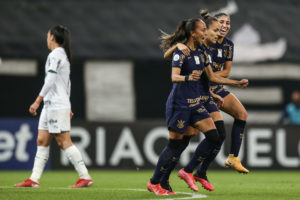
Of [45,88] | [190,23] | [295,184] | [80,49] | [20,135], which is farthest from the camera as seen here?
[80,49]

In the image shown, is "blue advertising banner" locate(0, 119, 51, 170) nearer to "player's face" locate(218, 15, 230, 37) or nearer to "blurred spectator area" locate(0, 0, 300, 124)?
"blurred spectator area" locate(0, 0, 300, 124)

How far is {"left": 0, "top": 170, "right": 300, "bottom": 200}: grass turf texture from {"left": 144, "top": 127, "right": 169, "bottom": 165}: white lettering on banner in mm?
991

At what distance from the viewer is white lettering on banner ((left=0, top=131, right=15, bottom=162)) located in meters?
15.8

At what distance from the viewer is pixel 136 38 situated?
2008cm

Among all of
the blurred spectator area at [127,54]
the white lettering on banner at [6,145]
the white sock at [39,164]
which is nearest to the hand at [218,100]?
the white sock at [39,164]

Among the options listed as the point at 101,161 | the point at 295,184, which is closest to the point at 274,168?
the point at 101,161

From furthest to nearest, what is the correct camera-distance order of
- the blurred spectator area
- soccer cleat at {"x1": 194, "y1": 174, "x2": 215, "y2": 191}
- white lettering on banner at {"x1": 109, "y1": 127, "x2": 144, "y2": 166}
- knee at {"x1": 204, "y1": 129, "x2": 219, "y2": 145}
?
the blurred spectator area → white lettering on banner at {"x1": 109, "y1": 127, "x2": 144, "y2": 166} → soccer cleat at {"x1": 194, "y1": 174, "x2": 215, "y2": 191} → knee at {"x1": 204, "y1": 129, "x2": 219, "y2": 145}

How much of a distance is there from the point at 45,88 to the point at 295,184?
162 inches

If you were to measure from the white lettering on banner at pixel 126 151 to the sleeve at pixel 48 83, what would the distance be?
→ 612 cm

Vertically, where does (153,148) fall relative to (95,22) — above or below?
below

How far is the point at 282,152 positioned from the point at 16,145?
5.37m

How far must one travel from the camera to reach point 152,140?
53.5ft

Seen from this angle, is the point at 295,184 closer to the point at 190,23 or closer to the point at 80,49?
the point at 190,23

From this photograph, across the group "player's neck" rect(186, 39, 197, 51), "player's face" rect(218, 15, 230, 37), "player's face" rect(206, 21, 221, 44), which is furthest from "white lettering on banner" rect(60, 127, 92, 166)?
"player's neck" rect(186, 39, 197, 51)
